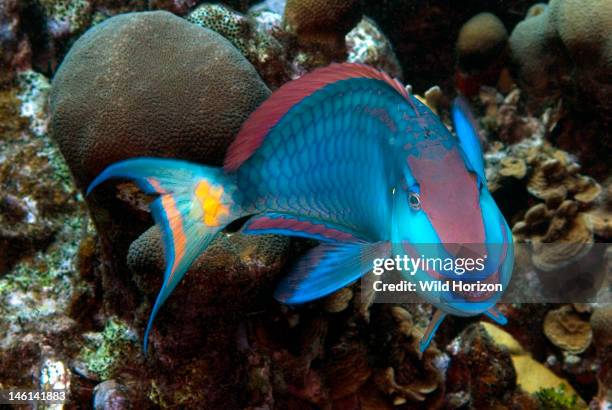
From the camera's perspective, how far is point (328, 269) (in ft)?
5.59

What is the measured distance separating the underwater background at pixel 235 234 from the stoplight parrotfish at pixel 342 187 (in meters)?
0.58

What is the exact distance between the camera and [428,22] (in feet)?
17.7

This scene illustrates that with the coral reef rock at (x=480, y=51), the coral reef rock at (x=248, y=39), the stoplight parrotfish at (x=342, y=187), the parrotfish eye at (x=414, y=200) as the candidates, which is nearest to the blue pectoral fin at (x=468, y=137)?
the stoplight parrotfish at (x=342, y=187)

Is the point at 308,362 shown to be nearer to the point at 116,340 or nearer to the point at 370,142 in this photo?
the point at 116,340

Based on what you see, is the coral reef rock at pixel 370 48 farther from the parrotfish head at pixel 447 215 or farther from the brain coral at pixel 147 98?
the parrotfish head at pixel 447 215

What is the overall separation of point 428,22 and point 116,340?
4553mm

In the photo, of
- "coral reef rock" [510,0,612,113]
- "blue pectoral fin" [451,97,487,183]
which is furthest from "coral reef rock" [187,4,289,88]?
"coral reef rock" [510,0,612,113]

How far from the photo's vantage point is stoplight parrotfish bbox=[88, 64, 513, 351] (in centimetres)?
156

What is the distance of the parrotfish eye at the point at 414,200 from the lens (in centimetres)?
161

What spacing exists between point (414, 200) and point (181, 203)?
76 centimetres

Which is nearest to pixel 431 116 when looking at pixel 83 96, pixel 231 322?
pixel 231 322

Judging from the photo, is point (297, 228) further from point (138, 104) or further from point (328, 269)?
point (138, 104)

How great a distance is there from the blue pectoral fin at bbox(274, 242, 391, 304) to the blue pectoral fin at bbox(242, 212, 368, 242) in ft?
0.13

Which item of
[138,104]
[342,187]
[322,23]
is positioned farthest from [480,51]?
[342,187]
